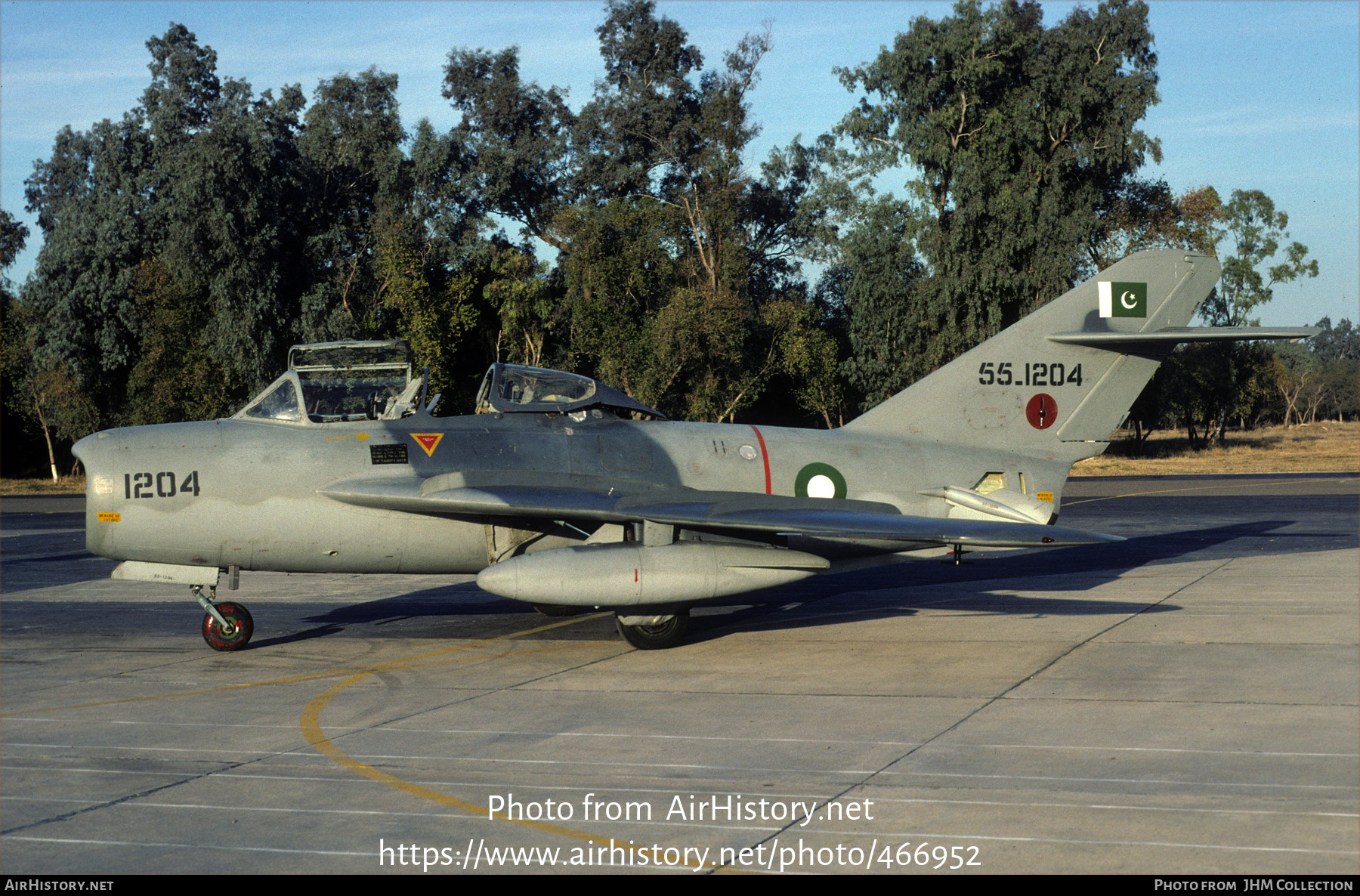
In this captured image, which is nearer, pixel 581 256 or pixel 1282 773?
pixel 1282 773

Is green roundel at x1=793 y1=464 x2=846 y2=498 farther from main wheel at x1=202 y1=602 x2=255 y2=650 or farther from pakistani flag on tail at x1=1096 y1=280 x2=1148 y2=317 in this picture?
main wheel at x1=202 y1=602 x2=255 y2=650

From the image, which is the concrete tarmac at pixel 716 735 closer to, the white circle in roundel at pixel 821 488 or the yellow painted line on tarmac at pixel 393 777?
the yellow painted line on tarmac at pixel 393 777

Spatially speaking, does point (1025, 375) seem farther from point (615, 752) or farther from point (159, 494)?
point (159, 494)

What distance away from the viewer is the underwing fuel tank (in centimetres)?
1130

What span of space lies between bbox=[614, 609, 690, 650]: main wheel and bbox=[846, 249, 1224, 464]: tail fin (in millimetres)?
3905

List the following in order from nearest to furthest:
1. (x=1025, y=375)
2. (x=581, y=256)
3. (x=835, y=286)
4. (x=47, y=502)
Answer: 1. (x=1025, y=375)
2. (x=47, y=502)
3. (x=581, y=256)
4. (x=835, y=286)

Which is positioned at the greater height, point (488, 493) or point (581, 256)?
point (581, 256)

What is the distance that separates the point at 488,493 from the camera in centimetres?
1189

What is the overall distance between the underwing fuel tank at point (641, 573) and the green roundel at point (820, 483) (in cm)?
140

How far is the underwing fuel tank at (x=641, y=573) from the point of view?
11.3m

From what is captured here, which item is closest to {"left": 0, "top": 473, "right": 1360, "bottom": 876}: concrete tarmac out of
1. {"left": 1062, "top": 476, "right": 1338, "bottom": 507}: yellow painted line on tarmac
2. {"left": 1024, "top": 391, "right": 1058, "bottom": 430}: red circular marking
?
{"left": 1024, "top": 391, "right": 1058, "bottom": 430}: red circular marking

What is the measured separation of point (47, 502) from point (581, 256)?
78.4 ft

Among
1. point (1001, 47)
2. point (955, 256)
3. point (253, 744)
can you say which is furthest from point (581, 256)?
point (253, 744)

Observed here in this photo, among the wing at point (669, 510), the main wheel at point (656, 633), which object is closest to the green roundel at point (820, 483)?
the wing at point (669, 510)
